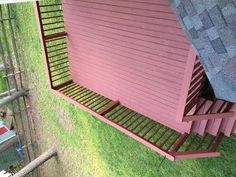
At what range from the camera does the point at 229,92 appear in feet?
7.47

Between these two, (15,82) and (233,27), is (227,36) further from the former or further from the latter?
(15,82)

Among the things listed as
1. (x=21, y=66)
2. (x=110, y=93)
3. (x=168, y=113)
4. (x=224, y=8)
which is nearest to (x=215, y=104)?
(x=168, y=113)

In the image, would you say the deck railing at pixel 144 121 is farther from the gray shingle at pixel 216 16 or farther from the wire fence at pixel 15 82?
the wire fence at pixel 15 82

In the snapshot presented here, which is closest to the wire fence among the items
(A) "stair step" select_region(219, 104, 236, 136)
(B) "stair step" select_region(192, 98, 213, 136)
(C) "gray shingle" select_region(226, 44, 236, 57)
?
(B) "stair step" select_region(192, 98, 213, 136)

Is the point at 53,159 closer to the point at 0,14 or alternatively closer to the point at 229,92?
the point at 0,14

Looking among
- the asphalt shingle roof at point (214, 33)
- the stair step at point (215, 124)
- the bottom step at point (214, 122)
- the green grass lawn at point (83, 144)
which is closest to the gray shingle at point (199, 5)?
the asphalt shingle roof at point (214, 33)

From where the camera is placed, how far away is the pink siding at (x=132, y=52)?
11.6ft

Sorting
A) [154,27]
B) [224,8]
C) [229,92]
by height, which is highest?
[224,8]

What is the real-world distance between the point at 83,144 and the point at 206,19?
19.2ft

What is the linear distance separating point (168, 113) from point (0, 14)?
632 cm

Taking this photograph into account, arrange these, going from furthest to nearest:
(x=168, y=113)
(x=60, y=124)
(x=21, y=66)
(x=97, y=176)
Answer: (x=21, y=66) → (x=60, y=124) → (x=97, y=176) → (x=168, y=113)

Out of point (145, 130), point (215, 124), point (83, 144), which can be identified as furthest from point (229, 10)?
point (83, 144)

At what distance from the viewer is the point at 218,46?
194 centimetres

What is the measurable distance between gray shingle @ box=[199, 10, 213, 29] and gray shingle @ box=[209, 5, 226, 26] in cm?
3
